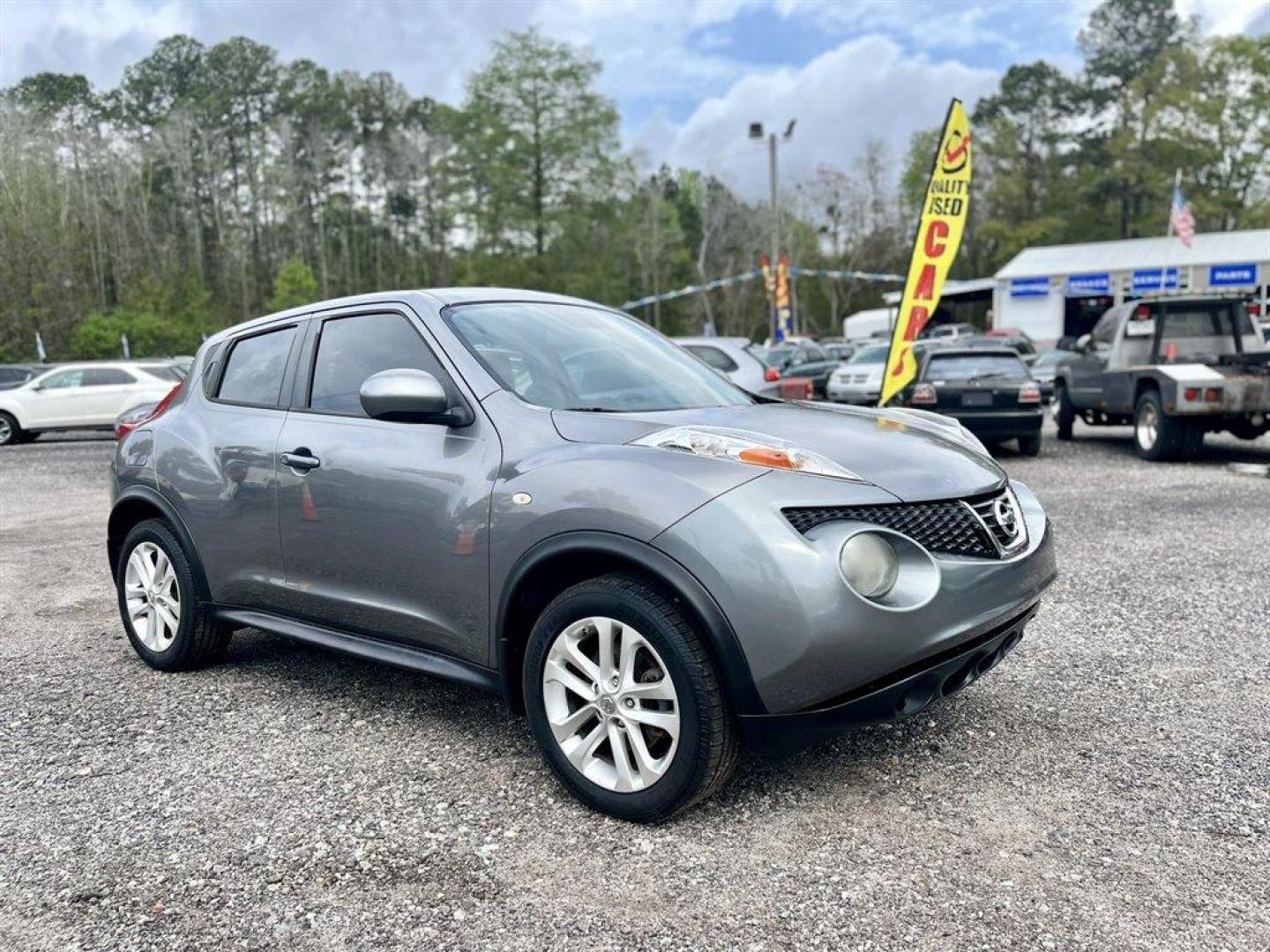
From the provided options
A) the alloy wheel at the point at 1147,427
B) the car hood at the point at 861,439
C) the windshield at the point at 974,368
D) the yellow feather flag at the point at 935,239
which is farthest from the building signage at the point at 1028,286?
the car hood at the point at 861,439

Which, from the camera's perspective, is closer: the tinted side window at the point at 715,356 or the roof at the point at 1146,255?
the tinted side window at the point at 715,356

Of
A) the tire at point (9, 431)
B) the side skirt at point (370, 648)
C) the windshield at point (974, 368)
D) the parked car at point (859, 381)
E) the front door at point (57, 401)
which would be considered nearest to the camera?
the side skirt at point (370, 648)

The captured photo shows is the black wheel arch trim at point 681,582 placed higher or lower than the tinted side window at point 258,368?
lower

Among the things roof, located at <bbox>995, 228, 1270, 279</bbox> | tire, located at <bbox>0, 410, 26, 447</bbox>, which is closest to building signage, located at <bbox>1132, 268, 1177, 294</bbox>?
roof, located at <bbox>995, 228, 1270, 279</bbox>

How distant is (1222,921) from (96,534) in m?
9.05

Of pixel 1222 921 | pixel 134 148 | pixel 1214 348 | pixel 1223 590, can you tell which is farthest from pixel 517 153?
pixel 1222 921

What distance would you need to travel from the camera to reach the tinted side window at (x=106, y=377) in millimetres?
19734

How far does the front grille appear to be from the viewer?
2949 mm

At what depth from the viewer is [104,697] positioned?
450 cm

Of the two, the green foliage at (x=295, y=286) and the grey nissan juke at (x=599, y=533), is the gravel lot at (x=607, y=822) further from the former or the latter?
the green foliage at (x=295, y=286)

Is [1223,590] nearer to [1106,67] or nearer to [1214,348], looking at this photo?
[1214,348]

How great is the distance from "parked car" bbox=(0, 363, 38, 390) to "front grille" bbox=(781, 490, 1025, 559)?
22.9 meters

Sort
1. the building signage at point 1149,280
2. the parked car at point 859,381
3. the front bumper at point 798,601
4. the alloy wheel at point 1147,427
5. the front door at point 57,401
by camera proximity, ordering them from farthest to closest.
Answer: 1. the building signage at point 1149,280
2. the parked car at point 859,381
3. the front door at point 57,401
4. the alloy wheel at point 1147,427
5. the front bumper at point 798,601

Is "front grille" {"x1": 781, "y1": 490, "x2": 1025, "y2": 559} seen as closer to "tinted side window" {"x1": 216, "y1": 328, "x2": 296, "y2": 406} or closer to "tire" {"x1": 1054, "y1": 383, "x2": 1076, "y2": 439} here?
"tinted side window" {"x1": 216, "y1": 328, "x2": 296, "y2": 406}
